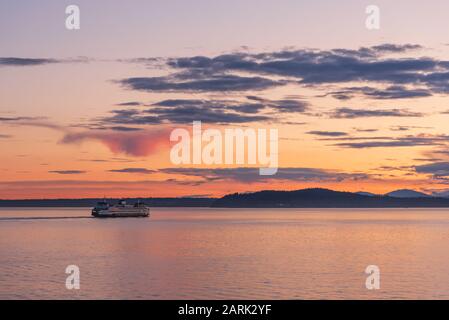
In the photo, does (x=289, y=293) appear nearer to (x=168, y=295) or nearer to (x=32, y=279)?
(x=168, y=295)

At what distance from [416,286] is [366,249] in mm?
55648

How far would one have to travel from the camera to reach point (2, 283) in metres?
70.2

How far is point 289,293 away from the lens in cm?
6397
